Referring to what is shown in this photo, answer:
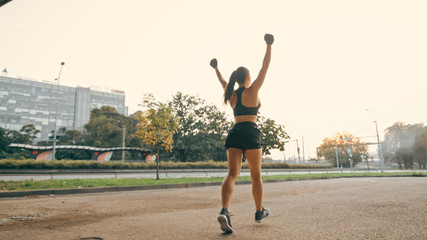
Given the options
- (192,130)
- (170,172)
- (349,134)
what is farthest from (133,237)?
(349,134)

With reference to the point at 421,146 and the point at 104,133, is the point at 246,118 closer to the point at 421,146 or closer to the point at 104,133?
the point at 104,133

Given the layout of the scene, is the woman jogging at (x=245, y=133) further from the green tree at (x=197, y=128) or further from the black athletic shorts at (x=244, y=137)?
the green tree at (x=197, y=128)

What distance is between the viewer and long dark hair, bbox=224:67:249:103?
11.6ft

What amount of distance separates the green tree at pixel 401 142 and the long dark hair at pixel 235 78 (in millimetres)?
73426

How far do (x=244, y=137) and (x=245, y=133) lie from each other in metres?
0.05

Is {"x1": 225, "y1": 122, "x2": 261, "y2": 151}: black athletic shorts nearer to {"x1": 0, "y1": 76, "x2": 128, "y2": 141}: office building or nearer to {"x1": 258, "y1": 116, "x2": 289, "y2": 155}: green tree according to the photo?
{"x1": 258, "y1": 116, "x2": 289, "y2": 155}: green tree

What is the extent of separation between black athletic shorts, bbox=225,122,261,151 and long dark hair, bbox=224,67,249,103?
1.48ft

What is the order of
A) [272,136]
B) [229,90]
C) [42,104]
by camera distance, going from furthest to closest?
1. [42,104]
2. [272,136]
3. [229,90]

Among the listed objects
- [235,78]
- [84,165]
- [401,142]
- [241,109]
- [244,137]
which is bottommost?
[84,165]

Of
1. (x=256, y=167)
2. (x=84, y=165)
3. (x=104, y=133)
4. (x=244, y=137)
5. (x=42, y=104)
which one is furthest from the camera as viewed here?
(x=42, y=104)

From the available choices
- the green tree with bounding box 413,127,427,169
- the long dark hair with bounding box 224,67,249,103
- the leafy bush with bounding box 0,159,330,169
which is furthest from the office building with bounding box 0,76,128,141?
the green tree with bounding box 413,127,427,169

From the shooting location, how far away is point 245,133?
128 inches

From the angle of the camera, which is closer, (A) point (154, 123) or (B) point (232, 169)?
(B) point (232, 169)

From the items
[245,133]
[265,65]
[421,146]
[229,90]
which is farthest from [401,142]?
[245,133]
